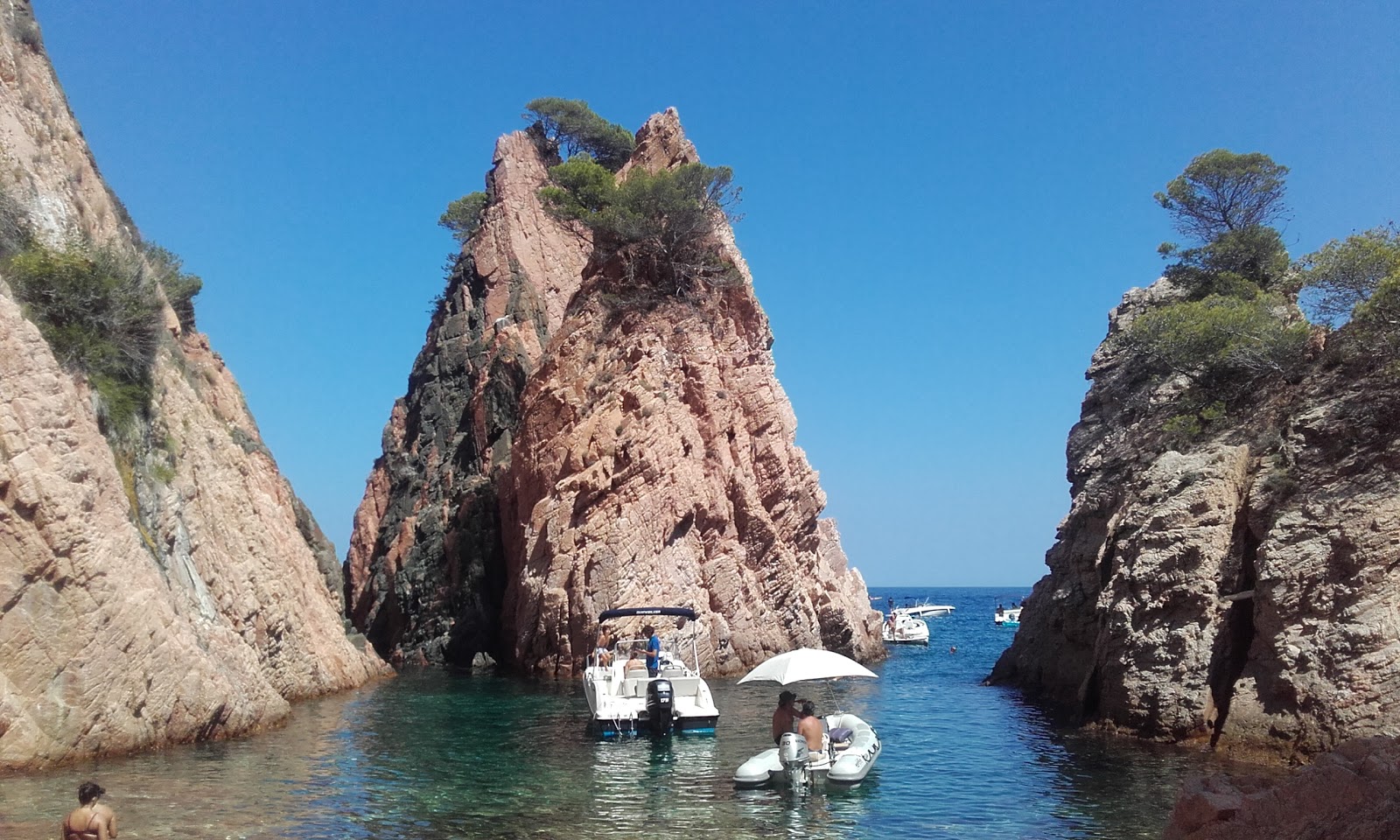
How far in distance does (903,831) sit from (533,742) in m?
10.4

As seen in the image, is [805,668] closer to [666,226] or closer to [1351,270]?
[1351,270]

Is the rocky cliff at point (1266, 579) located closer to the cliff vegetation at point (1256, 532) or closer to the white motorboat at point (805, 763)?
the cliff vegetation at point (1256, 532)

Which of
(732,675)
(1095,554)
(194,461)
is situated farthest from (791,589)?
(194,461)

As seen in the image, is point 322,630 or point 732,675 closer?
point 322,630

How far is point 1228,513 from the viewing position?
21438 mm

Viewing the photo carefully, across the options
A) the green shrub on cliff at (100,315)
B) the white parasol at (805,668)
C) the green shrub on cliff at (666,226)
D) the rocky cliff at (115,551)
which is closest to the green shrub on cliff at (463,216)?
the green shrub on cliff at (666,226)

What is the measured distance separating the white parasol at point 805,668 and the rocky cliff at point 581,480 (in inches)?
577

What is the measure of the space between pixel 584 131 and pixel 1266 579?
1924 inches

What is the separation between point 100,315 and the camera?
22.6 meters

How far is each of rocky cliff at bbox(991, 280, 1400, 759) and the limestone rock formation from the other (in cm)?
917

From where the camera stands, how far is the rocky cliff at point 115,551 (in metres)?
16.6

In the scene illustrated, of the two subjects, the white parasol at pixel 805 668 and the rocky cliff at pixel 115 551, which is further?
the white parasol at pixel 805 668

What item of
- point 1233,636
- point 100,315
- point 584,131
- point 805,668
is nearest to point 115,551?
point 100,315

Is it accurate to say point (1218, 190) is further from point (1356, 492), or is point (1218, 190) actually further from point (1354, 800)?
point (1354, 800)
